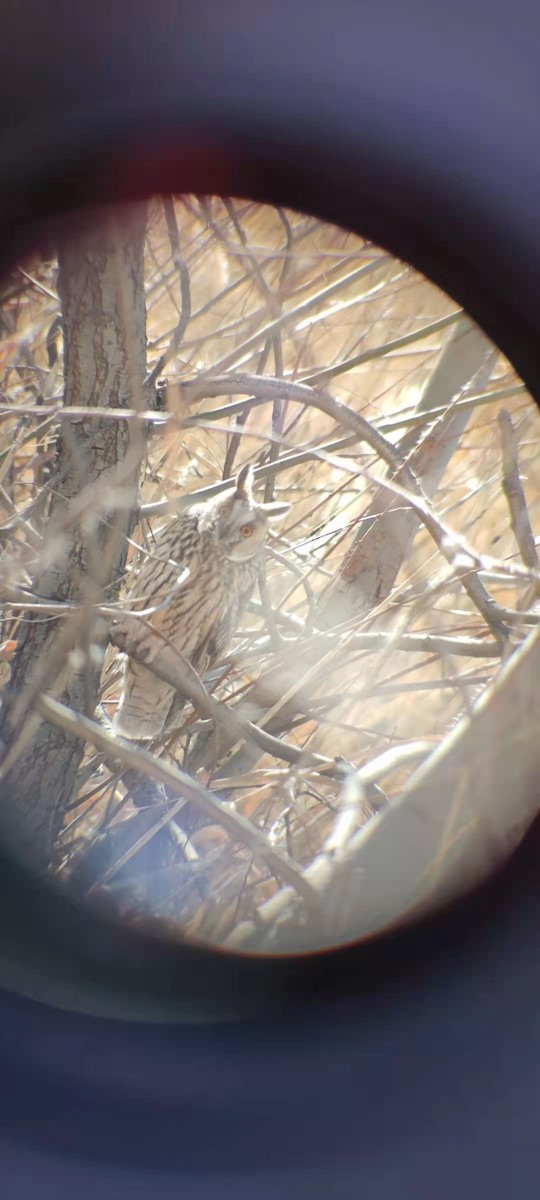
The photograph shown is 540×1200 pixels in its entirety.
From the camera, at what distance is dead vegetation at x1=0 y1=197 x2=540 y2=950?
2.70 feet

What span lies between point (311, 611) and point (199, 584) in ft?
2.08

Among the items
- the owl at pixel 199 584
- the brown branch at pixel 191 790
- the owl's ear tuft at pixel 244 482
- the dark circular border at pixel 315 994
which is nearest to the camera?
the dark circular border at pixel 315 994

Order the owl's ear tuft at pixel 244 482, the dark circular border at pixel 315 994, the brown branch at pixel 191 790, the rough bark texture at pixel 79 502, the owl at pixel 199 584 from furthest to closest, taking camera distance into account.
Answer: the owl at pixel 199 584 → the owl's ear tuft at pixel 244 482 → the rough bark texture at pixel 79 502 → the brown branch at pixel 191 790 → the dark circular border at pixel 315 994

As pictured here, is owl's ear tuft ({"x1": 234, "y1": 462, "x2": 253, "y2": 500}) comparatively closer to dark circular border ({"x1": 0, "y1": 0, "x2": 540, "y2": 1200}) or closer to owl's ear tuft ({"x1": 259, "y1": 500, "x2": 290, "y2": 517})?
owl's ear tuft ({"x1": 259, "y1": 500, "x2": 290, "y2": 517})

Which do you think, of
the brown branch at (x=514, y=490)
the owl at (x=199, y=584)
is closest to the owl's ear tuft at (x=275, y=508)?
the owl at (x=199, y=584)

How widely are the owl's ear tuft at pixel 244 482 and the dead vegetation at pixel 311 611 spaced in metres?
0.04

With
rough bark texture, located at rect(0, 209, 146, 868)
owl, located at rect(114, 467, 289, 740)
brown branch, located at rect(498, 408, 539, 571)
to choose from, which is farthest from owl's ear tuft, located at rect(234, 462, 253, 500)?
A: brown branch, located at rect(498, 408, 539, 571)

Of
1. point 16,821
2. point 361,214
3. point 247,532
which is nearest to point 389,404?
point 247,532

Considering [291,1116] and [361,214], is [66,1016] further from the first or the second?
[361,214]

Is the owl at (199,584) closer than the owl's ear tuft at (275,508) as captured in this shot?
No

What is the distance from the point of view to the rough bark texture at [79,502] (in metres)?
1.29

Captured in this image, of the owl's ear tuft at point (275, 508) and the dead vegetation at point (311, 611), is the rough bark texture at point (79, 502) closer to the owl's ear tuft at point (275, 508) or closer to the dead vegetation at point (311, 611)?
the dead vegetation at point (311, 611)

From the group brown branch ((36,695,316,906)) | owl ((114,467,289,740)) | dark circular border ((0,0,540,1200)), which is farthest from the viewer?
owl ((114,467,289,740))

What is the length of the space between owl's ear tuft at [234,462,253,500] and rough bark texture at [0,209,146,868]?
33cm
